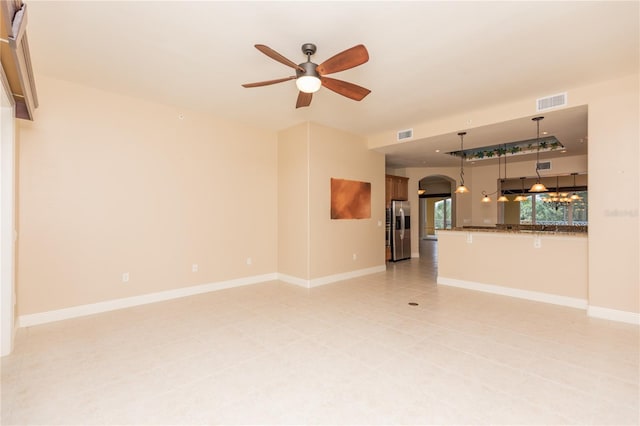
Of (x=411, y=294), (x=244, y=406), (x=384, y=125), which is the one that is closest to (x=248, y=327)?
(x=244, y=406)

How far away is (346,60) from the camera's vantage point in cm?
258

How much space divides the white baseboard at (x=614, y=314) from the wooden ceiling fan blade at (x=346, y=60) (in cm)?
428

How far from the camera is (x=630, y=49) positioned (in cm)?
310

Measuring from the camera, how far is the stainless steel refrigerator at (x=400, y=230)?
26.9 ft

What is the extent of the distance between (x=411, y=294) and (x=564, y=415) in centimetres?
298

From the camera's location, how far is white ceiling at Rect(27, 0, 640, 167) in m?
2.53

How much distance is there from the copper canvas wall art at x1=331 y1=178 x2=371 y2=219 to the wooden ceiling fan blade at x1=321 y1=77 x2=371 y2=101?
2.71 metres

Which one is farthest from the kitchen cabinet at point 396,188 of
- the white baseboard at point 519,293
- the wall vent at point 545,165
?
the wall vent at point 545,165

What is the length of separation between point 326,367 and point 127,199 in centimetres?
361

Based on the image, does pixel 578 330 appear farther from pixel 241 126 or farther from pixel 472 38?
pixel 241 126

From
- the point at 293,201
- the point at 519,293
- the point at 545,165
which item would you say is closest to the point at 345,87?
the point at 293,201

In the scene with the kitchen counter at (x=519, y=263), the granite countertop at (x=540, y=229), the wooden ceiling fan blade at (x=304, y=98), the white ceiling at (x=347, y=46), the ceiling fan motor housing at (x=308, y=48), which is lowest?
the kitchen counter at (x=519, y=263)

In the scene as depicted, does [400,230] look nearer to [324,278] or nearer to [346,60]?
[324,278]

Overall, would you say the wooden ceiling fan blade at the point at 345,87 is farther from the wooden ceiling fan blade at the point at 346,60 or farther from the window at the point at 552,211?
the window at the point at 552,211
